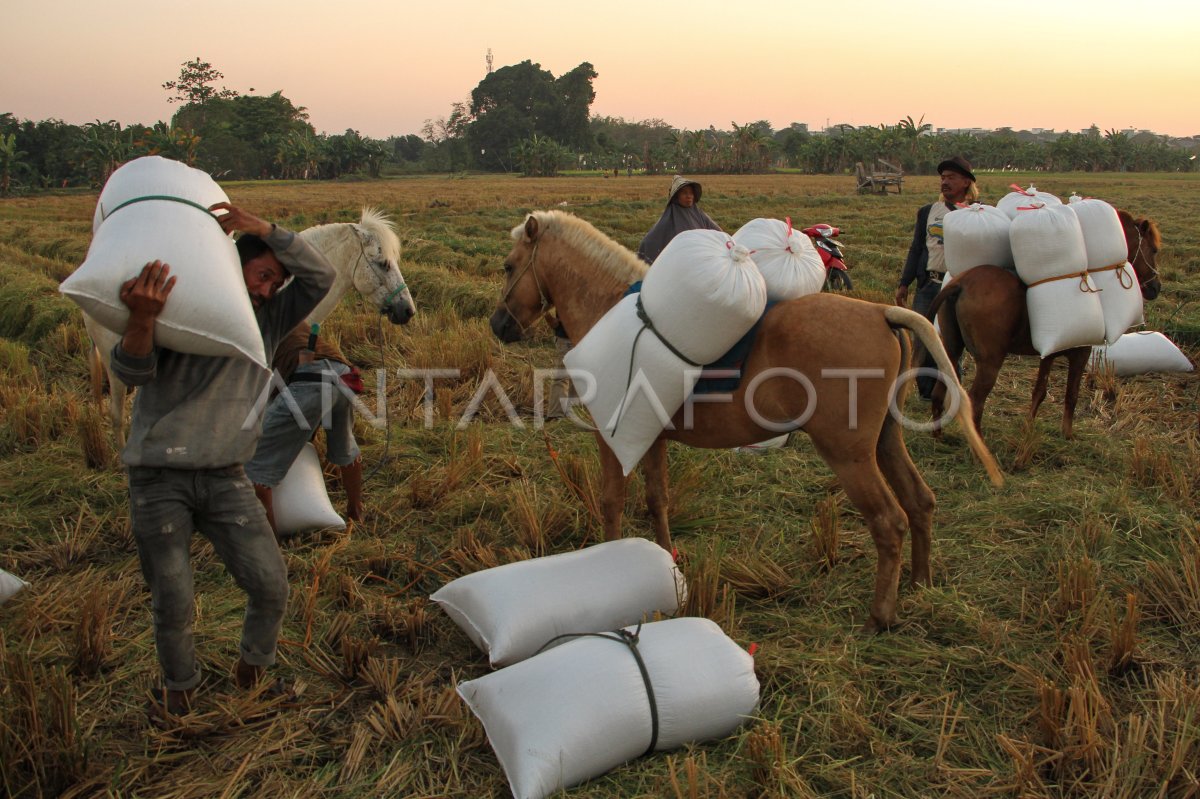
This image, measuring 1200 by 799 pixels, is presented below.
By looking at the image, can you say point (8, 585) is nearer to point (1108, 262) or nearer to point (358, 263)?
point (358, 263)

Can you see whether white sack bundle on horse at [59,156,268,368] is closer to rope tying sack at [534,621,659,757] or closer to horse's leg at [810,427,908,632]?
rope tying sack at [534,621,659,757]

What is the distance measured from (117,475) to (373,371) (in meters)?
2.94

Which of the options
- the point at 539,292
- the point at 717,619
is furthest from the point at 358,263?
the point at 717,619

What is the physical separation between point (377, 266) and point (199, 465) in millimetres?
3026

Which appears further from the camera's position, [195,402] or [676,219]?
[676,219]

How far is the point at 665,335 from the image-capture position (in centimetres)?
365

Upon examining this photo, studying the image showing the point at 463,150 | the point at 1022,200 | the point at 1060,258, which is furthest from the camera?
the point at 463,150

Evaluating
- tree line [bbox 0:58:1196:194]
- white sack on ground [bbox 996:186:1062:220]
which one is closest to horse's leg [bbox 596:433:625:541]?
white sack on ground [bbox 996:186:1062:220]

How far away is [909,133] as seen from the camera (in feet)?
225

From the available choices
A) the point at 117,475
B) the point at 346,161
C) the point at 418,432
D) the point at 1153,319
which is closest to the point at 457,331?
the point at 418,432

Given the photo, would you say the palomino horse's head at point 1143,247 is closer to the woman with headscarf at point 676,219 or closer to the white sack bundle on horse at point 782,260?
the woman with headscarf at point 676,219

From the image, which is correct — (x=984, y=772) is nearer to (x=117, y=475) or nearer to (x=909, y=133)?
(x=117, y=475)

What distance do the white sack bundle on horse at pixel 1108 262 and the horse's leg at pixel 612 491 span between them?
3.92 metres

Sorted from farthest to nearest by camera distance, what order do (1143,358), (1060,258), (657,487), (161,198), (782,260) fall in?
(1143,358), (1060,258), (657,487), (782,260), (161,198)
